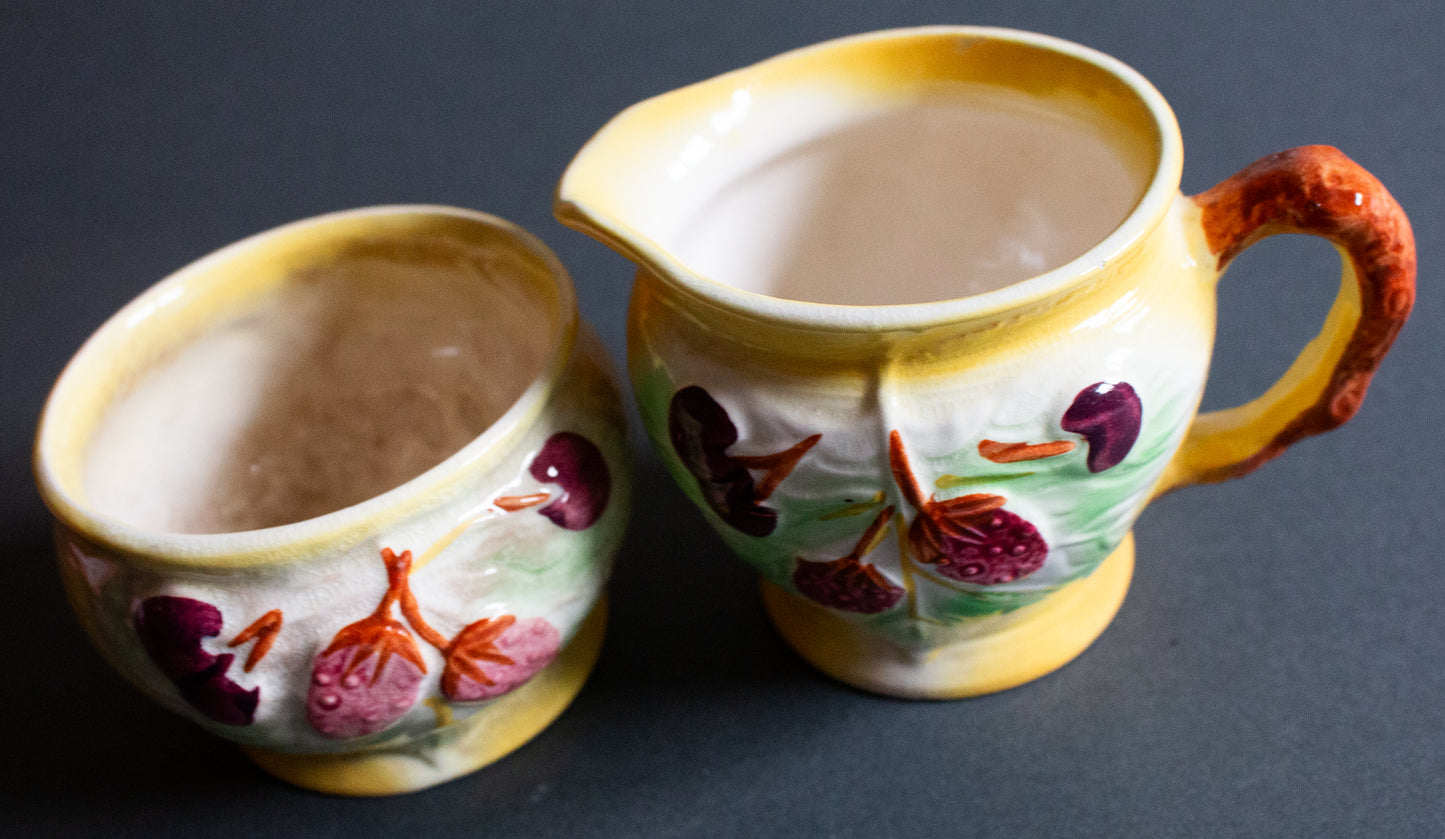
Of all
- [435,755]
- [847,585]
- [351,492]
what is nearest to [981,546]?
[847,585]

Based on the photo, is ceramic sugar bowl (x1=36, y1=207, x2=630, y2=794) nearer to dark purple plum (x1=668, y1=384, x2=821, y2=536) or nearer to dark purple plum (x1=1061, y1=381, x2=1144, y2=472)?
dark purple plum (x1=668, y1=384, x2=821, y2=536)

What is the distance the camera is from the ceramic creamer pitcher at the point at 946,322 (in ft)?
2.01

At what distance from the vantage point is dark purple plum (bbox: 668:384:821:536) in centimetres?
65

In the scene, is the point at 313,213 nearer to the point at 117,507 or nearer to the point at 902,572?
the point at 117,507

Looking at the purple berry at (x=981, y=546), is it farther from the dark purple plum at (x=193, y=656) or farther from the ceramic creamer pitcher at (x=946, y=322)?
the dark purple plum at (x=193, y=656)

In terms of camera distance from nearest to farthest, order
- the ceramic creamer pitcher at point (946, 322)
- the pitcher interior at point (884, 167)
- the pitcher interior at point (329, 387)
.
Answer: the ceramic creamer pitcher at point (946, 322) → the pitcher interior at point (884, 167) → the pitcher interior at point (329, 387)

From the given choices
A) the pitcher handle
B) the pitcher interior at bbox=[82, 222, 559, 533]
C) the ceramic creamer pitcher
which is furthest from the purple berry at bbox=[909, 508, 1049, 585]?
the pitcher interior at bbox=[82, 222, 559, 533]

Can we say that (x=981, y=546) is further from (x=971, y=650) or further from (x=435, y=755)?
(x=435, y=755)

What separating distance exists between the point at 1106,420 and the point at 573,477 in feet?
0.94

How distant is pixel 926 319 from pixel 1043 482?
0.12 m

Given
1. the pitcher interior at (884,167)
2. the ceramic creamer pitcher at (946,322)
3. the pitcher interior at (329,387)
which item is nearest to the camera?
the ceramic creamer pitcher at (946,322)

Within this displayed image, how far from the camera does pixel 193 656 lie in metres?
0.66

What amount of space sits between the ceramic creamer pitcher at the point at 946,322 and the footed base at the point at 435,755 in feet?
0.55

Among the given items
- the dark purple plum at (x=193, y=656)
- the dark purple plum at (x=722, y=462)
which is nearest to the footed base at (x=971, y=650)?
the dark purple plum at (x=722, y=462)
